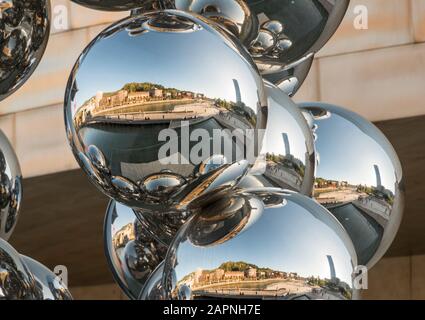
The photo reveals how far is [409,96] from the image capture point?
517 centimetres

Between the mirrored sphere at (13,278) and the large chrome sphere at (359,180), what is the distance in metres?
0.49

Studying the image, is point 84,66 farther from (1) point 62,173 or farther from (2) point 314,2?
(1) point 62,173

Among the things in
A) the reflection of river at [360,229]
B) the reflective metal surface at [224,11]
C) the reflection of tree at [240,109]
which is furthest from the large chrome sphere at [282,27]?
the reflection of tree at [240,109]

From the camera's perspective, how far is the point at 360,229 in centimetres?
171

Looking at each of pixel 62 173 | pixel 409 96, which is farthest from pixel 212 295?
pixel 62 173

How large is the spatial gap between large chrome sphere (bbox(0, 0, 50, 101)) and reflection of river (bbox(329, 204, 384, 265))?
500 mm

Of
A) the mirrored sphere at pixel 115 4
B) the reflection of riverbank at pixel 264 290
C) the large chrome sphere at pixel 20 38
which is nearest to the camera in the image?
the reflection of riverbank at pixel 264 290

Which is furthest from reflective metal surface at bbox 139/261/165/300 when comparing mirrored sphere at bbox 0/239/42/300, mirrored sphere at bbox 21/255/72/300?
mirrored sphere at bbox 0/239/42/300

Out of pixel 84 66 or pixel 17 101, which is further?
pixel 17 101

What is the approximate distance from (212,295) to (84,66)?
274mm

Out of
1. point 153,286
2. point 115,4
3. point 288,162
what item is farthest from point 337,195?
point 115,4

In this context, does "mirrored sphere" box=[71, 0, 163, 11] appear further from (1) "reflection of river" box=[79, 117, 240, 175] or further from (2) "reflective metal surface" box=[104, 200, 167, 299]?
(2) "reflective metal surface" box=[104, 200, 167, 299]

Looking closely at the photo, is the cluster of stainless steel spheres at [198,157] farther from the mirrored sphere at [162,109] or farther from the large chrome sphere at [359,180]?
the large chrome sphere at [359,180]

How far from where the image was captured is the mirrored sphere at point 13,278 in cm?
131
